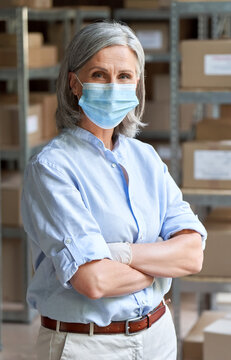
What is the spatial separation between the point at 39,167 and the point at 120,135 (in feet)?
1.16

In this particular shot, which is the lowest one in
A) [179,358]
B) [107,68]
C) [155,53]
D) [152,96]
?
[179,358]

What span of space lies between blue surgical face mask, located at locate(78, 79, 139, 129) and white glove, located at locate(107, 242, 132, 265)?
1.12 feet

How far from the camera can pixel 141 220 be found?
2.10 meters

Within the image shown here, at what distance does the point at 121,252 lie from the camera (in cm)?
205

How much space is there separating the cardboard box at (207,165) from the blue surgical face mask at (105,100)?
57.6 inches

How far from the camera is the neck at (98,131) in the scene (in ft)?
7.07

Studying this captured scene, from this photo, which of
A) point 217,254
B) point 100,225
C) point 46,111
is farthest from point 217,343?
point 46,111

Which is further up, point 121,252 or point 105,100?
point 105,100

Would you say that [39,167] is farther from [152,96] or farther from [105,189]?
[152,96]

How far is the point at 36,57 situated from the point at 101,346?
306cm

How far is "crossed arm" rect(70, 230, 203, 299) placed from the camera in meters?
1.93

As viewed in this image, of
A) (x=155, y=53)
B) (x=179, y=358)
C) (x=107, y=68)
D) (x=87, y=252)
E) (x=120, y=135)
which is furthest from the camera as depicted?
(x=155, y=53)

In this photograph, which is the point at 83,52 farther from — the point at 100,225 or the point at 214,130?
the point at 214,130

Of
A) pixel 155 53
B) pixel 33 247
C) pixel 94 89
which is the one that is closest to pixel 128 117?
pixel 94 89
